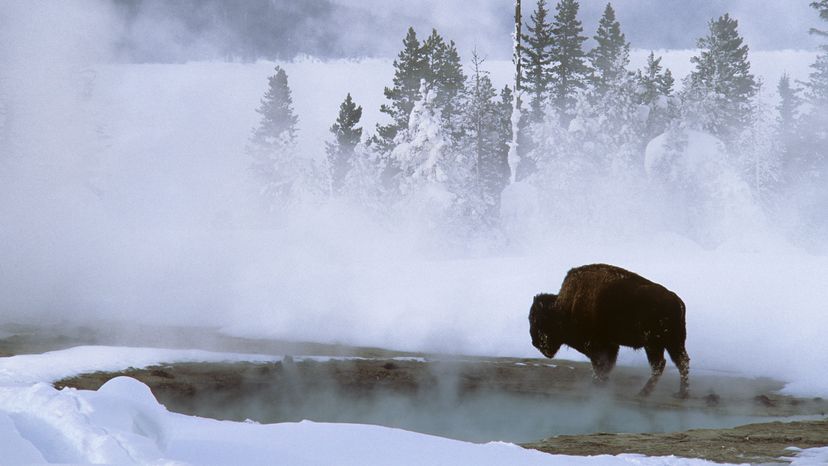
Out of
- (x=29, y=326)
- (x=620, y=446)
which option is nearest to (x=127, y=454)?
(x=620, y=446)

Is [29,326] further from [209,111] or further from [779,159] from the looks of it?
[209,111]

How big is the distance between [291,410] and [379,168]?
39065 mm

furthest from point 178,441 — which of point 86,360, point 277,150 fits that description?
point 277,150

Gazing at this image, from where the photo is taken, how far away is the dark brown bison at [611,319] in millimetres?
9906

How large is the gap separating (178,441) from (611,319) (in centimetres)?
702

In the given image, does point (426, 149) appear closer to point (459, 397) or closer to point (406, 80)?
point (406, 80)

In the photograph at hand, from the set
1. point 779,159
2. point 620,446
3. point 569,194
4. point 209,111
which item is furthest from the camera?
point 209,111

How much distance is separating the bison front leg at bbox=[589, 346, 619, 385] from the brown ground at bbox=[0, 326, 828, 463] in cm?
25

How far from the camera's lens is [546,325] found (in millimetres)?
10664

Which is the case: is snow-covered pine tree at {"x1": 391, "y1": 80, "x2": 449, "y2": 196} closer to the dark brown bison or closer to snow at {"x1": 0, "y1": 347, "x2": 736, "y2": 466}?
the dark brown bison

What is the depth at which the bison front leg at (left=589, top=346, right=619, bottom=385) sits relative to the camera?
409 inches

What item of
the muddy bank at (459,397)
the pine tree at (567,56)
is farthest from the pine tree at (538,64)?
the muddy bank at (459,397)

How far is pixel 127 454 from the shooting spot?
12.3ft

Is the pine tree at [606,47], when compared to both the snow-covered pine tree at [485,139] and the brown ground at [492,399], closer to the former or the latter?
the snow-covered pine tree at [485,139]
